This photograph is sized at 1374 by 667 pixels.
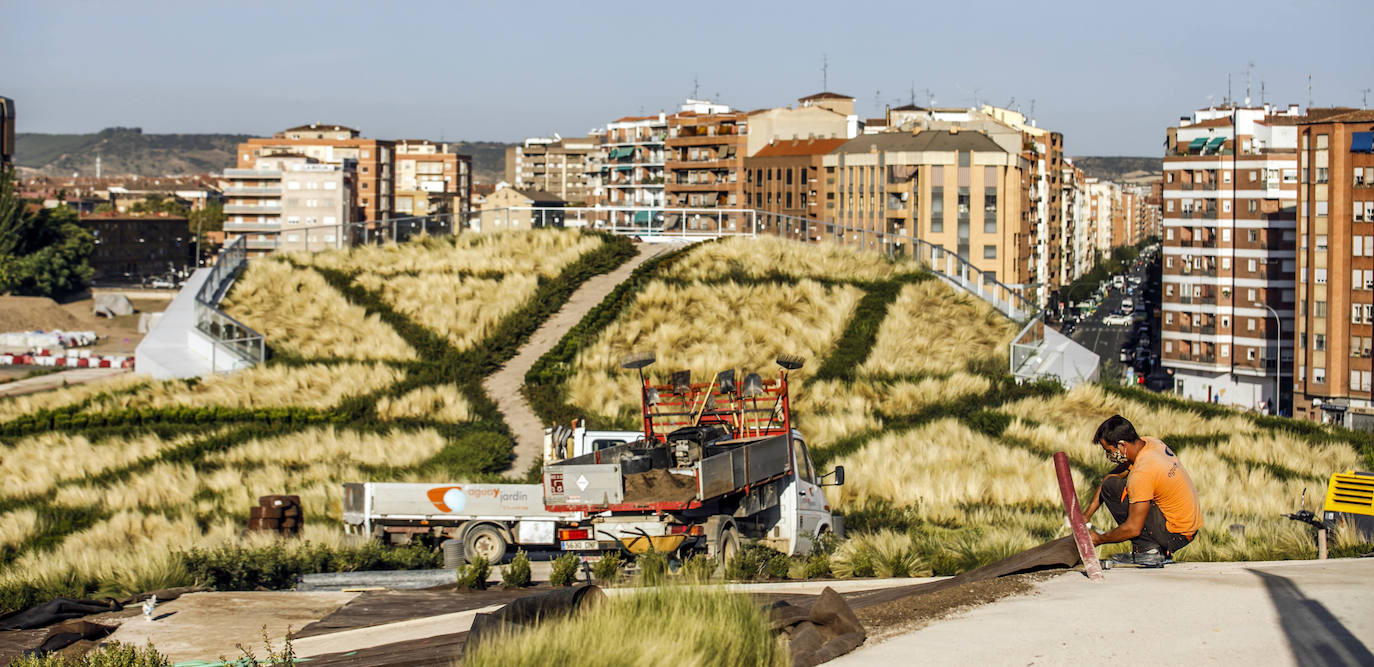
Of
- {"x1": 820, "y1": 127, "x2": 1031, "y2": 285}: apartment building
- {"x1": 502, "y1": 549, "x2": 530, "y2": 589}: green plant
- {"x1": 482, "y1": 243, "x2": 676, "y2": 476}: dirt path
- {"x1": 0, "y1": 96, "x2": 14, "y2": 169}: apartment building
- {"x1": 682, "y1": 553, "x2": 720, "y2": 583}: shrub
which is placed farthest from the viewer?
{"x1": 0, "y1": 96, "x2": 14, "y2": 169}: apartment building

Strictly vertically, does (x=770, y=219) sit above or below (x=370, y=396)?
above

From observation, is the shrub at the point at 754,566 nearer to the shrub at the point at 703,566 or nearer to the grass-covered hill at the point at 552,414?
the shrub at the point at 703,566

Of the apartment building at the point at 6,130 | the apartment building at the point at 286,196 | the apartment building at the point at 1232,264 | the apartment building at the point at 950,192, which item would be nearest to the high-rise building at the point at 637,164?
the apartment building at the point at 286,196

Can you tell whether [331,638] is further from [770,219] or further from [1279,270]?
[1279,270]

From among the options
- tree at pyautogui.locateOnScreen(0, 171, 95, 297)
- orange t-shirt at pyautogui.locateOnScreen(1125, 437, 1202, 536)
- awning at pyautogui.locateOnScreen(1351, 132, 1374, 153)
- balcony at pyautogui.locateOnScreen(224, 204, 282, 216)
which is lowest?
orange t-shirt at pyautogui.locateOnScreen(1125, 437, 1202, 536)

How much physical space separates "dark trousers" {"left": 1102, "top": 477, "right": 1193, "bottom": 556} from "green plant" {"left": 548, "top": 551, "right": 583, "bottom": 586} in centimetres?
648

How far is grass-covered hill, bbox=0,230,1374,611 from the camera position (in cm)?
1896

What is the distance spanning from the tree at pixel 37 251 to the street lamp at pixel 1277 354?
345 feet

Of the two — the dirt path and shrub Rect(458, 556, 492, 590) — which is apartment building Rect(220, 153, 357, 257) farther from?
shrub Rect(458, 556, 492, 590)

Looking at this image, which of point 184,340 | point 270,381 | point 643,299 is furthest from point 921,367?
point 184,340

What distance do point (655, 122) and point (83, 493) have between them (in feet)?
430

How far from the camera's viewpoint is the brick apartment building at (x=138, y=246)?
503ft

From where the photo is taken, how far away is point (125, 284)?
497ft

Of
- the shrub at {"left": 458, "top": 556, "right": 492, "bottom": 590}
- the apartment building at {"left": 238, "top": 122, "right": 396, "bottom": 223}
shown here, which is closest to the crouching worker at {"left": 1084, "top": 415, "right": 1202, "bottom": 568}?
the shrub at {"left": 458, "top": 556, "right": 492, "bottom": 590}
